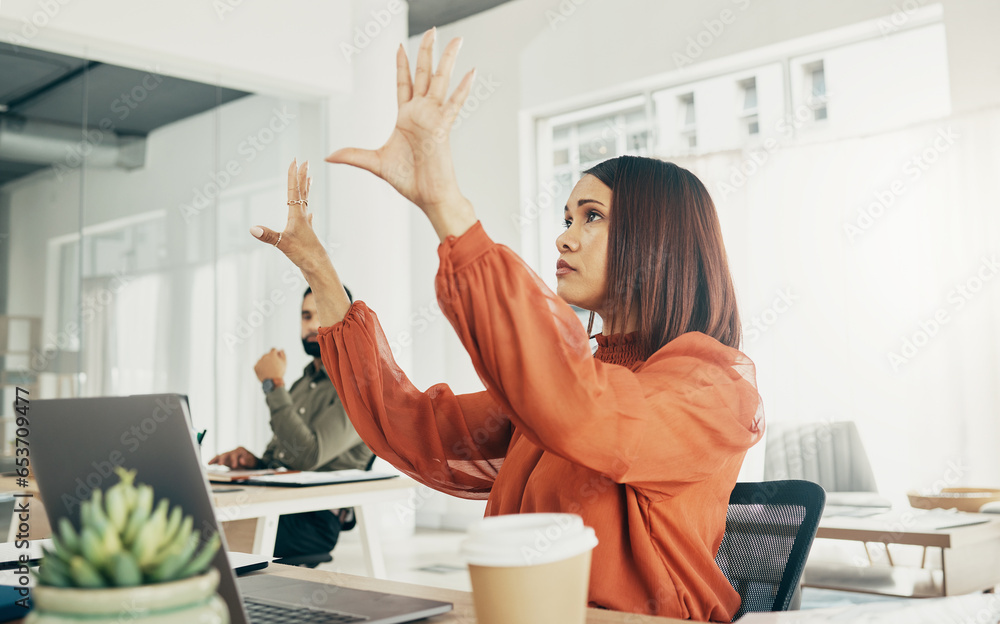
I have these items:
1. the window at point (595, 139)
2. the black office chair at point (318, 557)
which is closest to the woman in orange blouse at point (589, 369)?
the black office chair at point (318, 557)

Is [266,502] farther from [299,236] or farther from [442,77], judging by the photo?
[442,77]

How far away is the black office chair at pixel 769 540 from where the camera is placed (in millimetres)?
1073

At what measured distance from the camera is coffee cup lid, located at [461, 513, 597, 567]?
549mm

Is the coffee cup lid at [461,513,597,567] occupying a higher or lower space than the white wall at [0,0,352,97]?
lower

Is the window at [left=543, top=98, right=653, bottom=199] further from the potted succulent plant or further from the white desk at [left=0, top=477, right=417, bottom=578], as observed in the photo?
the potted succulent plant

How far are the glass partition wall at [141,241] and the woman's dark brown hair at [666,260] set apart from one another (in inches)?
154

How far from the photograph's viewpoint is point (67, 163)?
14.2 ft

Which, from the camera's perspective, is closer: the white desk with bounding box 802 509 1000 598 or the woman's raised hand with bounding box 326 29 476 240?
the woman's raised hand with bounding box 326 29 476 240

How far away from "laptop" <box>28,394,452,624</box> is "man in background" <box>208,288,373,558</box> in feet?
7.42

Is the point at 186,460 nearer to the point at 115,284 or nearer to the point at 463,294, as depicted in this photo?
the point at 463,294

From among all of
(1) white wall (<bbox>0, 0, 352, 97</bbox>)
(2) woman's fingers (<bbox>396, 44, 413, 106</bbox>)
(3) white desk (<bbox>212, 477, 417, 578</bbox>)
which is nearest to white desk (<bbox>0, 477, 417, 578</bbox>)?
(3) white desk (<bbox>212, 477, 417, 578</bbox>)

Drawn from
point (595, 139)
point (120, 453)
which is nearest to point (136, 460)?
point (120, 453)

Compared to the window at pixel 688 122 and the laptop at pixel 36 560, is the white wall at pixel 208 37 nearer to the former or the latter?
the window at pixel 688 122

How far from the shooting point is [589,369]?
75 cm
